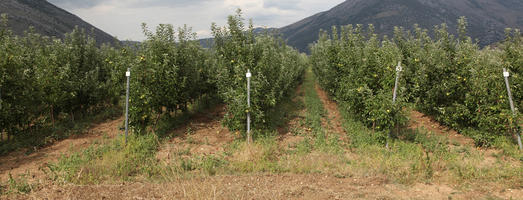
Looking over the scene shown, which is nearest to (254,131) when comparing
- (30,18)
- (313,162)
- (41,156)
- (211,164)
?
(211,164)

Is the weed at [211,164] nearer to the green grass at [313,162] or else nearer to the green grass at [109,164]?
the green grass at [313,162]

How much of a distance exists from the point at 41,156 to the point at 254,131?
18.8 feet

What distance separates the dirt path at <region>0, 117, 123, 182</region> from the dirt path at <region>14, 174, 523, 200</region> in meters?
2.05

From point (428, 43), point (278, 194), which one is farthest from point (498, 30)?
point (278, 194)

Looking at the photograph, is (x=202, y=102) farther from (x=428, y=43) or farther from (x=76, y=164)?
(x=428, y=43)

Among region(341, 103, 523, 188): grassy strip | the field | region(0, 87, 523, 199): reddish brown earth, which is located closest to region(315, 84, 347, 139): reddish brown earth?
the field

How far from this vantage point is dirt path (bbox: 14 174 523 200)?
4.19 m

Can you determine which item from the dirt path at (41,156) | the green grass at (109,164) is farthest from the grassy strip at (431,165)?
the dirt path at (41,156)

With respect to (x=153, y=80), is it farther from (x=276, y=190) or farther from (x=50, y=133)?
(x=276, y=190)

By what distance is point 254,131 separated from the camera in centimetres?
800

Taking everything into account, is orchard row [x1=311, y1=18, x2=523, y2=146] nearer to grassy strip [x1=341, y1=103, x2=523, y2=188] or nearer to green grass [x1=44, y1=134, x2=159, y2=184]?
grassy strip [x1=341, y1=103, x2=523, y2=188]

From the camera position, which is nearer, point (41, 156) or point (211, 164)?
point (211, 164)

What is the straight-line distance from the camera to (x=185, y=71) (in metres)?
9.89

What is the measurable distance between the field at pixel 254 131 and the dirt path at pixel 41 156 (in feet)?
0.19
